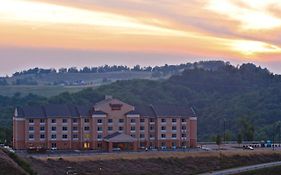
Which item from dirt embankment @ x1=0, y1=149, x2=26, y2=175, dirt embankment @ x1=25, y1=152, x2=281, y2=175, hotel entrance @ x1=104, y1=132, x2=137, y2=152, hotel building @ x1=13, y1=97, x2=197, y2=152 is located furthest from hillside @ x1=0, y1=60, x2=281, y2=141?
dirt embankment @ x1=0, y1=149, x2=26, y2=175

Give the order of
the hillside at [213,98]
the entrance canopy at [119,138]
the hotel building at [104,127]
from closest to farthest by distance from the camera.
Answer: the entrance canopy at [119,138], the hotel building at [104,127], the hillside at [213,98]

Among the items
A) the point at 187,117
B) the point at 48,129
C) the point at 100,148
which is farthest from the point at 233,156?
the point at 48,129

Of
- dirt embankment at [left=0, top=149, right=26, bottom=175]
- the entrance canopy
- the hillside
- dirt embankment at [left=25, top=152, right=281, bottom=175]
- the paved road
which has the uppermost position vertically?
the hillside

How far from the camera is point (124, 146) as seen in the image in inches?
3199

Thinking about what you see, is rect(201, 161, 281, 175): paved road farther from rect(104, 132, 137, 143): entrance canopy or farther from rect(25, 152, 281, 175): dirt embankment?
rect(104, 132, 137, 143): entrance canopy

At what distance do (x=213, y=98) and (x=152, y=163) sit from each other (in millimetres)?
92555

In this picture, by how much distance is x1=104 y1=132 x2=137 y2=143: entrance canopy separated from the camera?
80250 mm

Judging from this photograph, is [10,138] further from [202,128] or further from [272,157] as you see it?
[202,128]

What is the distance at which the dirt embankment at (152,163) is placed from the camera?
65938mm

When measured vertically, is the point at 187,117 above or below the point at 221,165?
above

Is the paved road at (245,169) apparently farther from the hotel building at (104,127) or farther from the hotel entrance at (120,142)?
the hotel entrance at (120,142)

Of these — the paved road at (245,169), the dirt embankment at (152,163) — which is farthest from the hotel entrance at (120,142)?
the paved road at (245,169)

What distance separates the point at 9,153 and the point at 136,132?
24.5m

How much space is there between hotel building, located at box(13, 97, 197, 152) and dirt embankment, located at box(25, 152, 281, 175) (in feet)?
28.1
